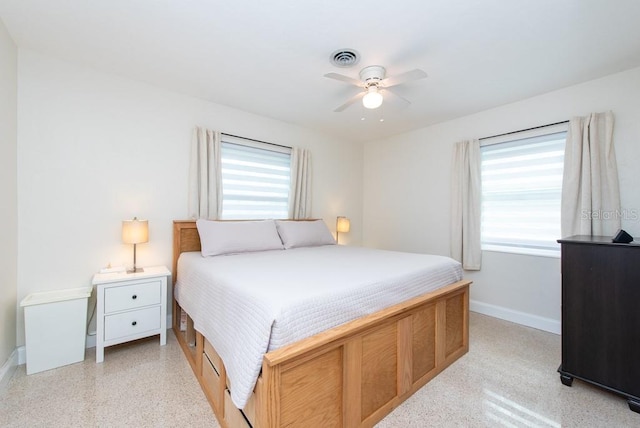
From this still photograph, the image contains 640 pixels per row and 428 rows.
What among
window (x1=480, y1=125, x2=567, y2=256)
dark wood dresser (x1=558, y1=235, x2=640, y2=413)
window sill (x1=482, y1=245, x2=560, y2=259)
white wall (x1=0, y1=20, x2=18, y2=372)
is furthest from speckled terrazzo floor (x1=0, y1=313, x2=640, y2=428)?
window (x1=480, y1=125, x2=567, y2=256)

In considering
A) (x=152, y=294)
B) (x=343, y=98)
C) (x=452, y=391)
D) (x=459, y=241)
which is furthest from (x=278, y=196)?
(x=452, y=391)

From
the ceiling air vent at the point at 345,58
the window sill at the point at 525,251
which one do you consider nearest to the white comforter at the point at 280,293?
the window sill at the point at 525,251

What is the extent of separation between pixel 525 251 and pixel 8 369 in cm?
470

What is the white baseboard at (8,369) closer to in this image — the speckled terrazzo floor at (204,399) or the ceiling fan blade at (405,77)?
the speckled terrazzo floor at (204,399)

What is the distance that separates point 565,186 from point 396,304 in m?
2.29

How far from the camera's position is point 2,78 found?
1.84 meters

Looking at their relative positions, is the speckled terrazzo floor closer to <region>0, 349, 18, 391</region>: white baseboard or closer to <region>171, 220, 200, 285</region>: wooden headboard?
<region>0, 349, 18, 391</region>: white baseboard

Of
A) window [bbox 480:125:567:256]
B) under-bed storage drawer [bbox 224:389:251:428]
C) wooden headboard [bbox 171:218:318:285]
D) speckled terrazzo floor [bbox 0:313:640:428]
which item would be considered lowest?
speckled terrazzo floor [bbox 0:313:640:428]

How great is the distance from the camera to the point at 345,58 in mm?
2125

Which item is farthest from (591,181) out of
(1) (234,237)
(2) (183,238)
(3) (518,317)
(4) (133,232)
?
(4) (133,232)

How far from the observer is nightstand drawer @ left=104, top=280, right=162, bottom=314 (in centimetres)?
214

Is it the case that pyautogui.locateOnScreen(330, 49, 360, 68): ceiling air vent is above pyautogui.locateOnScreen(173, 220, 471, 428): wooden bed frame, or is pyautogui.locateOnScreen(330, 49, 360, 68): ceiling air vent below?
above

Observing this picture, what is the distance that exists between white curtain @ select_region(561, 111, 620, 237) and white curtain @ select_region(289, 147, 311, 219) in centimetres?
287

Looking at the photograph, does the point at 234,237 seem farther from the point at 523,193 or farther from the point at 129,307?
the point at 523,193
